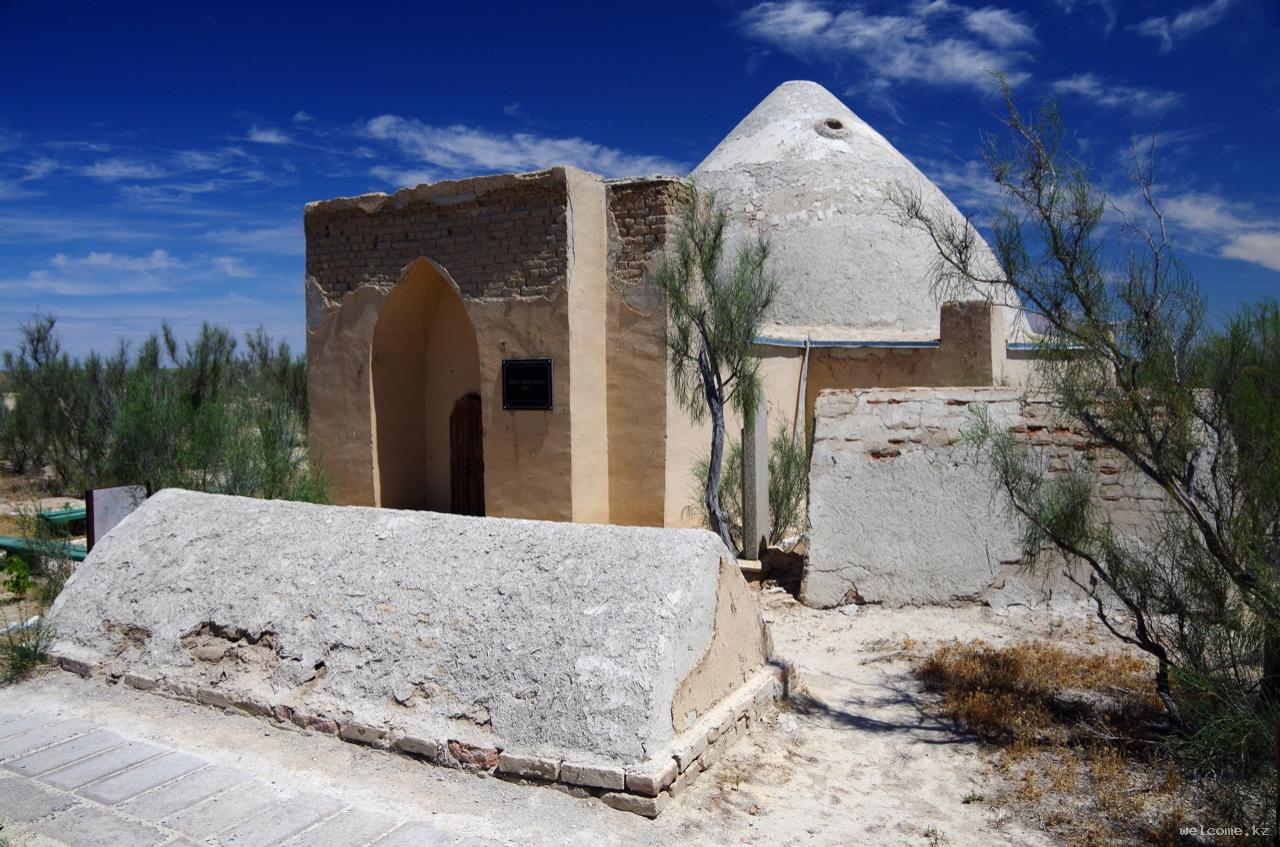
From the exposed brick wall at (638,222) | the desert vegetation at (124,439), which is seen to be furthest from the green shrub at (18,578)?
the exposed brick wall at (638,222)

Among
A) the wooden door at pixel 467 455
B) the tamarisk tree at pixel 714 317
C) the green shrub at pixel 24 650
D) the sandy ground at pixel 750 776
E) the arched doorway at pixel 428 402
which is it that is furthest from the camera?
the wooden door at pixel 467 455

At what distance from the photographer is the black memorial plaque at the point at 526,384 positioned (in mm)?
8898

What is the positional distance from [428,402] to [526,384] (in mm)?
2311

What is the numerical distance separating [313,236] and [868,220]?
26.9 ft

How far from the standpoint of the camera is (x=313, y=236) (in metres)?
10.4

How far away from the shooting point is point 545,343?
29.2ft

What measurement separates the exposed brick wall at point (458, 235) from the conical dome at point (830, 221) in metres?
4.19

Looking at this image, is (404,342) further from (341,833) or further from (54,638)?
(341,833)

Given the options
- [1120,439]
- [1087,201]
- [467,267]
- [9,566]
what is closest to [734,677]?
[1120,439]

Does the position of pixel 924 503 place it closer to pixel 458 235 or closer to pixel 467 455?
pixel 458 235

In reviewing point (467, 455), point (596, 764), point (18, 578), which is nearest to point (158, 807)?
point (596, 764)

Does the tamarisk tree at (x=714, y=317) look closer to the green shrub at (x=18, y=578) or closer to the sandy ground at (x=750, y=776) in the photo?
the sandy ground at (x=750, y=776)

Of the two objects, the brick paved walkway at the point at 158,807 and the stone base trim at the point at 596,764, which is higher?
the stone base trim at the point at 596,764

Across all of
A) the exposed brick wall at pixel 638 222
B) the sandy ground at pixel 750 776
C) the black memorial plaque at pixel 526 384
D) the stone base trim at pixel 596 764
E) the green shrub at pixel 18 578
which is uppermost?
the exposed brick wall at pixel 638 222
